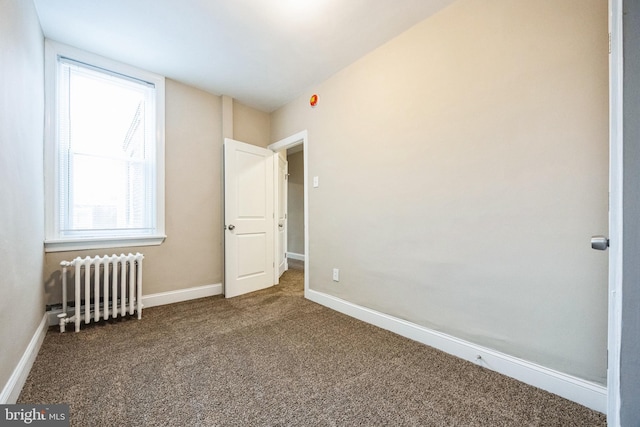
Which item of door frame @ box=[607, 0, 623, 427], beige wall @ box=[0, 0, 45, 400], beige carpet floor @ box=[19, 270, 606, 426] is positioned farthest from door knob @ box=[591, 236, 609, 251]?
beige wall @ box=[0, 0, 45, 400]

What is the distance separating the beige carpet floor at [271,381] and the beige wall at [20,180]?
33 centimetres

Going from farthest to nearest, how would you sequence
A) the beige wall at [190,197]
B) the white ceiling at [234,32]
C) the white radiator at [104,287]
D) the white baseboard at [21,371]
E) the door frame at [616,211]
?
1. the beige wall at [190,197]
2. the white radiator at [104,287]
3. the white ceiling at [234,32]
4. the white baseboard at [21,371]
5. the door frame at [616,211]

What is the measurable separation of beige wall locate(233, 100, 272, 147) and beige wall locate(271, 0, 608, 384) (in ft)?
5.17

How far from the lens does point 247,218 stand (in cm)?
339

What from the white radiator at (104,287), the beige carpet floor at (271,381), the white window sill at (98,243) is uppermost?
the white window sill at (98,243)

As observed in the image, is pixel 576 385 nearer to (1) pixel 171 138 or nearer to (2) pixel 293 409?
(2) pixel 293 409

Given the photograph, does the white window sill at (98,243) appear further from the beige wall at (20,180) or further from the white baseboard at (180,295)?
the white baseboard at (180,295)

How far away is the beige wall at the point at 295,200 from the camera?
6.27 meters

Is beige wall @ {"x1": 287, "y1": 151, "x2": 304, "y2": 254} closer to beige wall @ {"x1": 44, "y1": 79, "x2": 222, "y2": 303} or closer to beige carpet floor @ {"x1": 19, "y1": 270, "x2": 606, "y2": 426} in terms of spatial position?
beige wall @ {"x1": 44, "y1": 79, "x2": 222, "y2": 303}

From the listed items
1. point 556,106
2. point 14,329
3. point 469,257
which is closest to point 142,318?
point 14,329

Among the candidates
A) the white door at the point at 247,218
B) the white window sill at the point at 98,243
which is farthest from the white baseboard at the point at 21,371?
the white door at the point at 247,218

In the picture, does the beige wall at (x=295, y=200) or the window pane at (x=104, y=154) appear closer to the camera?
the window pane at (x=104, y=154)

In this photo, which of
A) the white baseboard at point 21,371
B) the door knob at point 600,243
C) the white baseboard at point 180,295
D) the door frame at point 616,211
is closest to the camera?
the door frame at point 616,211

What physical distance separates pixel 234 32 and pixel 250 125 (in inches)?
60.1
